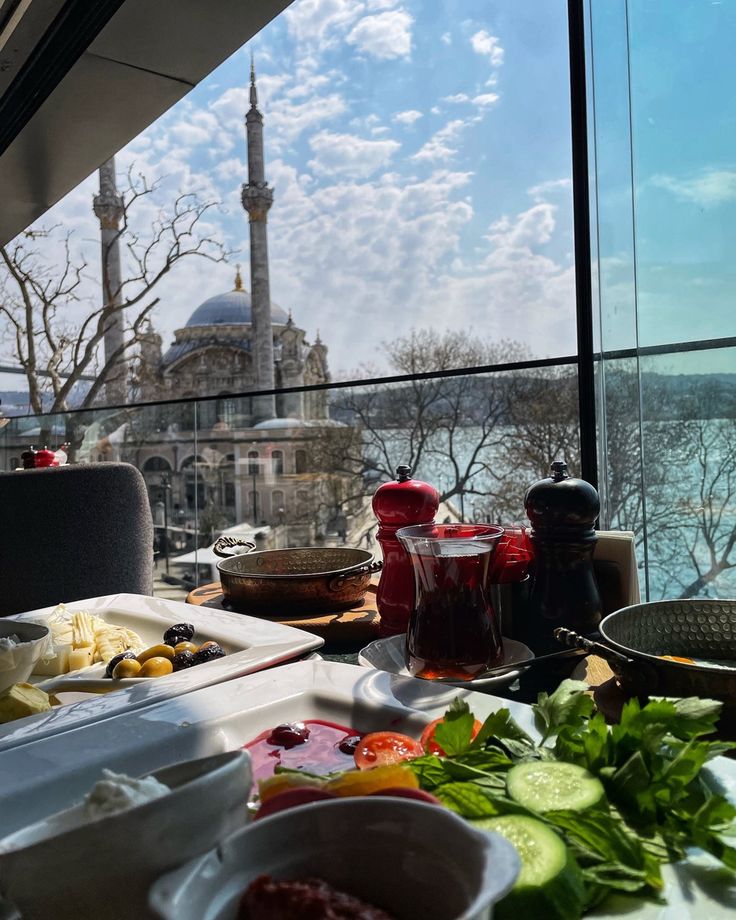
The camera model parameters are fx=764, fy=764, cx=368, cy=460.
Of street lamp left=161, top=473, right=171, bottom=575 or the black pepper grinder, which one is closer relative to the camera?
the black pepper grinder

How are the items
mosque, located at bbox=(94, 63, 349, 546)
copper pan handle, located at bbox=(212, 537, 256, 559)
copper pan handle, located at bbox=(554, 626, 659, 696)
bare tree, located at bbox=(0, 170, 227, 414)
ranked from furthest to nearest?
bare tree, located at bbox=(0, 170, 227, 414)
mosque, located at bbox=(94, 63, 349, 546)
copper pan handle, located at bbox=(212, 537, 256, 559)
copper pan handle, located at bbox=(554, 626, 659, 696)

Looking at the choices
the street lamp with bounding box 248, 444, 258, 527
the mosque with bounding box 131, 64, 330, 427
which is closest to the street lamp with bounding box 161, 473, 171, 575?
the street lamp with bounding box 248, 444, 258, 527

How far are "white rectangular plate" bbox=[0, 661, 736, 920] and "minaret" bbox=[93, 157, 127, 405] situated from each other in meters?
10.8

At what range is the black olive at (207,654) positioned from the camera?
1.03 metres

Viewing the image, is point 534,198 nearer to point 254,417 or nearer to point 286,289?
point 286,289

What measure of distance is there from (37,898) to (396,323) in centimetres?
1936

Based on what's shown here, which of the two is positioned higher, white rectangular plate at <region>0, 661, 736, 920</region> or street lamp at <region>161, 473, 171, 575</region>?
white rectangular plate at <region>0, 661, 736, 920</region>

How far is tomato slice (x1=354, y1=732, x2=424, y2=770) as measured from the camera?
2.15 ft

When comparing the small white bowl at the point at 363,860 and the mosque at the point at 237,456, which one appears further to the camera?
the mosque at the point at 237,456

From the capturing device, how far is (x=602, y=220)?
95.7 inches

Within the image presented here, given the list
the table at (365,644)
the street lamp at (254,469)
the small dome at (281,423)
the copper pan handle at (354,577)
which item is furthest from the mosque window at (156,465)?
the copper pan handle at (354,577)

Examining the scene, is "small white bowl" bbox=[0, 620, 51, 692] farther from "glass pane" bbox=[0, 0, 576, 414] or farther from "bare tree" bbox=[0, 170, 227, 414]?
"glass pane" bbox=[0, 0, 576, 414]

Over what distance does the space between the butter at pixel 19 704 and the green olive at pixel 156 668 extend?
13cm

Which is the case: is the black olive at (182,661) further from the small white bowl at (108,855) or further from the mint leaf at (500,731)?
the small white bowl at (108,855)
